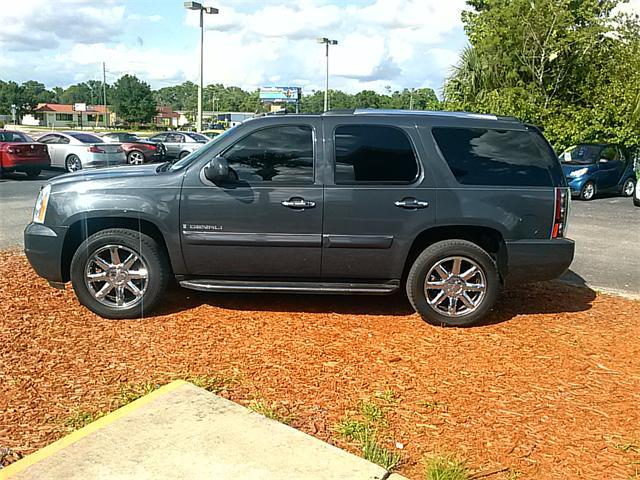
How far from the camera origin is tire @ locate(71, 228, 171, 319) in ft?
17.7

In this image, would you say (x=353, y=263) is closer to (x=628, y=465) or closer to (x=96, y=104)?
(x=628, y=465)

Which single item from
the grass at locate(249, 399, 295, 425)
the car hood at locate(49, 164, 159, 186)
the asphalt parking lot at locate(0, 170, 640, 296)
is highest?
the car hood at locate(49, 164, 159, 186)

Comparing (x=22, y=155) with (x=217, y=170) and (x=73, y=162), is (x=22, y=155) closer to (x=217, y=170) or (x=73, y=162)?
(x=73, y=162)

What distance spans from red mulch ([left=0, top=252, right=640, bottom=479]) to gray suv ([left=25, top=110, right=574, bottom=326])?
0.39 m

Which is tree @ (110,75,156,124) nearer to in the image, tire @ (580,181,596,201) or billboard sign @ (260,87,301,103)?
billboard sign @ (260,87,301,103)

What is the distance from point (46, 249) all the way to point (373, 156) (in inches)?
116

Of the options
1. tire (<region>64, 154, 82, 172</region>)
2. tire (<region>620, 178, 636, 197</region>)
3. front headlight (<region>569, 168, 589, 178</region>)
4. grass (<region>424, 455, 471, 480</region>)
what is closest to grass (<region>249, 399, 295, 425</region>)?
grass (<region>424, 455, 471, 480</region>)

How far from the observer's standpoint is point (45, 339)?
195 inches

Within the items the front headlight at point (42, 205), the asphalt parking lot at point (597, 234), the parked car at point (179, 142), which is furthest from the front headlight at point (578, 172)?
the parked car at point (179, 142)

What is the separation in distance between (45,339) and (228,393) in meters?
1.76

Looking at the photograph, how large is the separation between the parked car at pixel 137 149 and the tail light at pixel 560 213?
20.1 metres

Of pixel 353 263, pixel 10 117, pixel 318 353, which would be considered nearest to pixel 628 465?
pixel 318 353

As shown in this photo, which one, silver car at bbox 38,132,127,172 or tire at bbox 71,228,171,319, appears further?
silver car at bbox 38,132,127,172

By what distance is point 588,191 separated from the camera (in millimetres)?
17234
